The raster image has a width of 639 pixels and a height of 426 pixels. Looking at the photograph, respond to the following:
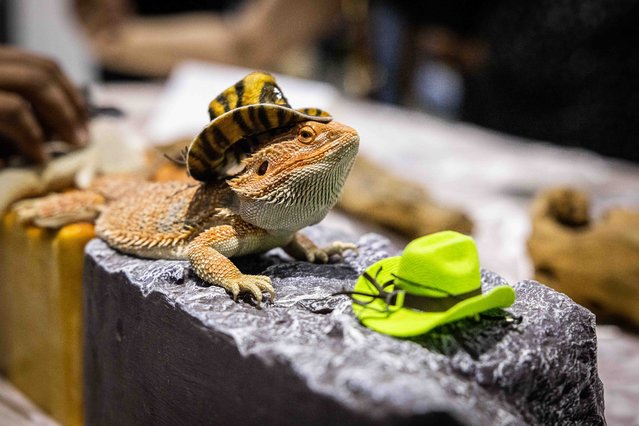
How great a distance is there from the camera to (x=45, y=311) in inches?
54.7

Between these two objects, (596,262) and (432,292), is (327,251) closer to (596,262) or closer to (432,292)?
(432,292)

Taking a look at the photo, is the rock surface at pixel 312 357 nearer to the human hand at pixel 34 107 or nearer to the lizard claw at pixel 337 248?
the lizard claw at pixel 337 248

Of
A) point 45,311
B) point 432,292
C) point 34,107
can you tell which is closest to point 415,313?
point 432,292

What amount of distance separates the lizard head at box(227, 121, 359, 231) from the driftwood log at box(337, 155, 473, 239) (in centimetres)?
91

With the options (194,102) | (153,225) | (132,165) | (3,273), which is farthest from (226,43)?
(153,225)

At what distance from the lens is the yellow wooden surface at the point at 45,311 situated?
1323 millimetres

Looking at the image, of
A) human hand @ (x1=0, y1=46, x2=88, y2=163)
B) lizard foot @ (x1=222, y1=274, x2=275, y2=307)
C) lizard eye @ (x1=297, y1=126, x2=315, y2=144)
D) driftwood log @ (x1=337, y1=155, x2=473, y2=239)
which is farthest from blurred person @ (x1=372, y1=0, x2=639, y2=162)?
lizard foot @ (x1=222, y1=274, x2=275, y2=307)

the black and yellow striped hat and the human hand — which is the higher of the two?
the black and yellow striped hat

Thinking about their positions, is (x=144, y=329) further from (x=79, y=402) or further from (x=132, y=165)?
(x=132, y=165)

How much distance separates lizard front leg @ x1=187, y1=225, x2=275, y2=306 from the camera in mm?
999

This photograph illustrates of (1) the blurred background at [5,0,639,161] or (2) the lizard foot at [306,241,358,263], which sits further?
(1) the blurred background at [5,0,639,161]

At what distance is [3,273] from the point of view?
151cm

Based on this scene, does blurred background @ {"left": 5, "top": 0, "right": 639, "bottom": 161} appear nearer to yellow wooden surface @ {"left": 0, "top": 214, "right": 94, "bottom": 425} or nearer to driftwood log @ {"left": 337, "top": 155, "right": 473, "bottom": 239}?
driftwood log @ {"left": 337, "top": 155, "right": 473, "bottom": 239}

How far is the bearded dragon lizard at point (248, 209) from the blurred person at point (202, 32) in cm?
235
